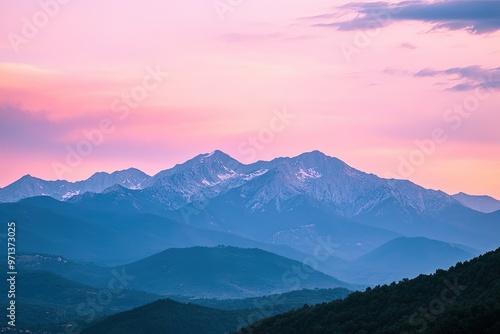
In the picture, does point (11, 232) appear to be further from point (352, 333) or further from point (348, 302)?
point (352, 333)

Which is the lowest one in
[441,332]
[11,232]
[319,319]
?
[441,332]

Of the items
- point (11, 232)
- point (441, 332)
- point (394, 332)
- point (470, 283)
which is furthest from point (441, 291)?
point (11, 232)

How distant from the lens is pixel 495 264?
377 feet

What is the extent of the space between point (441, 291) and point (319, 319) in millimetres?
20640

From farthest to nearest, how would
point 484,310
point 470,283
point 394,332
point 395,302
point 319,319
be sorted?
point 319,319, point 395,302, point 470,283, point 394,332, point 484,310

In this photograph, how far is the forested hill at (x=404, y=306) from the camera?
10075cm

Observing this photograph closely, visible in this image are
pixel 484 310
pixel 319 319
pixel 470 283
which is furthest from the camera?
pixel 319 319

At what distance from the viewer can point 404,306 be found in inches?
4658

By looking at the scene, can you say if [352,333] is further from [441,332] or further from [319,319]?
A: [441,332]

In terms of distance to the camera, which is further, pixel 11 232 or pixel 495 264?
pixel 11 232

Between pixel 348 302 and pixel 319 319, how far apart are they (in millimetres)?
5492

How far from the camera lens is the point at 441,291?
120 meters

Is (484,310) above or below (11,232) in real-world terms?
below

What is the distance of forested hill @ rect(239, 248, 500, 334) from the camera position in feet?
331
